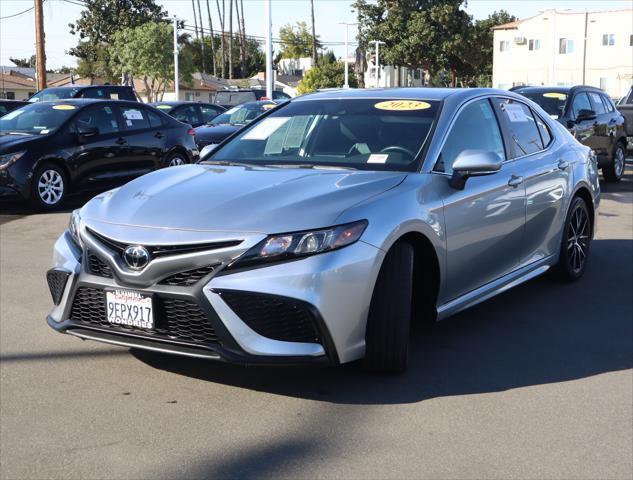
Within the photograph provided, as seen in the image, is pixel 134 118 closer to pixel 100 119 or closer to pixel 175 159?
pixel 100 119

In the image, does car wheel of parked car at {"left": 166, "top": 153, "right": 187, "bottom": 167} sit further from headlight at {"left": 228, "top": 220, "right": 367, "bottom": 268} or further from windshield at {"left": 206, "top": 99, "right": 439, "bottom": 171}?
headlight at {"left": 228, "top": 220, "right": 367, "bottom": 268}

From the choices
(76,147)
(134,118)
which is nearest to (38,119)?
(76,147)

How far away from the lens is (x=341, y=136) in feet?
17.4

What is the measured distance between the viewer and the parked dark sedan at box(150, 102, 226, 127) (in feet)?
63.7

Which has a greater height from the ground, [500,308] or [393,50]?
[393,50]

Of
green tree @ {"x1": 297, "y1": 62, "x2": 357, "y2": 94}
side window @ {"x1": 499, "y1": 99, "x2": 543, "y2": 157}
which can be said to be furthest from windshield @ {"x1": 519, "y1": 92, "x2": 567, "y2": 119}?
green tree @ {"x1": 297, "y1": 62, "x2": 357, "y2": 94}

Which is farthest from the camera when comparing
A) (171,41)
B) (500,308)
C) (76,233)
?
(171,41)

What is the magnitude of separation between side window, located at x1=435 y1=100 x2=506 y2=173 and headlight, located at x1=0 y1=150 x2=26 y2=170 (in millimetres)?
7422

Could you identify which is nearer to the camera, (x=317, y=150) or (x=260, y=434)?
(x=260, y=434)

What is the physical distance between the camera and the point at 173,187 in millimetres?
4621

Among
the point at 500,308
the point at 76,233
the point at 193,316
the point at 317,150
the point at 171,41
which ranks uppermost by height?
the point at 171,41

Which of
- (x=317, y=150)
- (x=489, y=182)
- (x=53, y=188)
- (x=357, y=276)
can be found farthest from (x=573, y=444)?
(x=53, y=188)

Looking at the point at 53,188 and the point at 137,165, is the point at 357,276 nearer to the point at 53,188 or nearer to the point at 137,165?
the point at 53,188

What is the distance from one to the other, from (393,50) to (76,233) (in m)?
57.3
